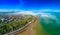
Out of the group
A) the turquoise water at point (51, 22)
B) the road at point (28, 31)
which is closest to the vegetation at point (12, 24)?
the road at point (28, 31)

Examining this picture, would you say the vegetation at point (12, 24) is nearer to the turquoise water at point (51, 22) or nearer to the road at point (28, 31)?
the road at point (28, 31)

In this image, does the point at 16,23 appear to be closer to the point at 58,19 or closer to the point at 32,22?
the point at 32,22

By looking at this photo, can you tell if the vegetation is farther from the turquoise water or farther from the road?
the turquoise water

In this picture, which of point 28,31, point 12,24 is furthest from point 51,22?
point 12,24

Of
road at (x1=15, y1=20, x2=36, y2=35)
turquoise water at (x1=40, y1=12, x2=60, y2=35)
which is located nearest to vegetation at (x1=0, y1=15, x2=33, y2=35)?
road at (x1=15, y1=20, x2=36, y2=35)

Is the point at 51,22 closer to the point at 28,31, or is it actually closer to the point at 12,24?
the point at 28,31

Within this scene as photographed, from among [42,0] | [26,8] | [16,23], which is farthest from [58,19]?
[16,23]

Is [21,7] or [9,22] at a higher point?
[21,7]

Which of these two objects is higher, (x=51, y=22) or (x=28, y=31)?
(x=51, y=22)
